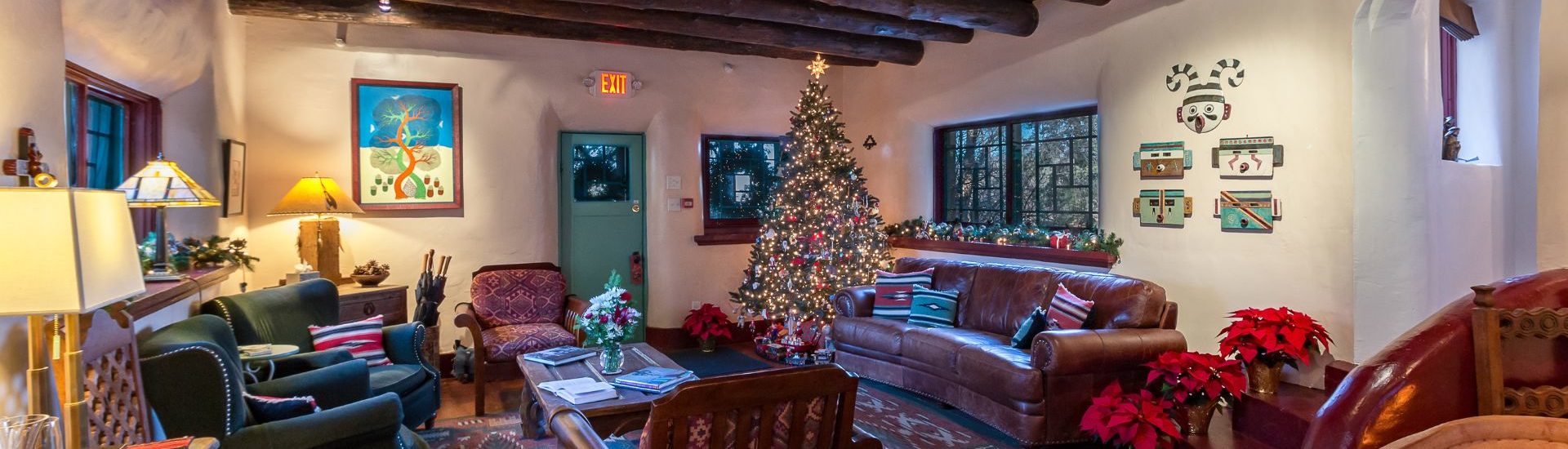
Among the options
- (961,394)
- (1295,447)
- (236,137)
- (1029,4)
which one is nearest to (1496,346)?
(1295,447)

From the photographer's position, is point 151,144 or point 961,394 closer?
point 151,144

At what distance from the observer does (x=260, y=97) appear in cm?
550

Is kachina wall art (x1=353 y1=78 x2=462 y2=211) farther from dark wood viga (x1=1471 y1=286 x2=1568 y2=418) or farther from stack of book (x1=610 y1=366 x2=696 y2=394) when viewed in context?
dark wood viga (x1=1471 y1=286 x2=1568 y2=418)

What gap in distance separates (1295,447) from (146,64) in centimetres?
572

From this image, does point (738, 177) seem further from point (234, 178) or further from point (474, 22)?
point (234, 178)

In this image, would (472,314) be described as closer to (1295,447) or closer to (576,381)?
(576,381)

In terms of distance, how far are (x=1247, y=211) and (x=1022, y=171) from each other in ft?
6.71

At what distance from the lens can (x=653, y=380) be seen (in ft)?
11.8

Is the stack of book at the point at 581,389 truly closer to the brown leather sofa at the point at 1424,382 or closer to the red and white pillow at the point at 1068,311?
the red and white pillow at the point at 1068,311

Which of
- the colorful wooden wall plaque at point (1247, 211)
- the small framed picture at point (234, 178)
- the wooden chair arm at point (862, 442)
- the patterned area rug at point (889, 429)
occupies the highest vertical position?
the small framed picture at point (234, 178)

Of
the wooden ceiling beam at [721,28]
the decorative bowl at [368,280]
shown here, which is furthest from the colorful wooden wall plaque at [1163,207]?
the decorative bowl at [368,280]

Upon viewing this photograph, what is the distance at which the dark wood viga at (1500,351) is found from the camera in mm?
1408

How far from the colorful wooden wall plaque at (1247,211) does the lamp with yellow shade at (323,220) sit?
18.3ft

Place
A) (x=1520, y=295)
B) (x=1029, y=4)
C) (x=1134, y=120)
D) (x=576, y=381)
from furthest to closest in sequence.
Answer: (x=1029, y=4) → (x=1134, y=120) → (x=576, y=381) → (x=1520, y=295)
